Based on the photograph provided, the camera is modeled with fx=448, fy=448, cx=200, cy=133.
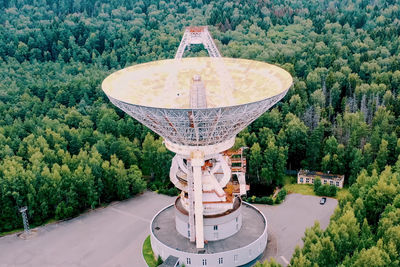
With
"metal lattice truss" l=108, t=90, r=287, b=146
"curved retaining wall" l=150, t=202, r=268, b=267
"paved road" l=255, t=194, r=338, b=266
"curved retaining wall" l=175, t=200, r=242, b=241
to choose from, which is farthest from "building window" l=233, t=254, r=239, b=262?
"metal lattice truss" l=108, t=90, r=287, b=146

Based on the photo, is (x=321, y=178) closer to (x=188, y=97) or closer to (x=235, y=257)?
(x=235, y=257)

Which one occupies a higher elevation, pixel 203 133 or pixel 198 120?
pixel 198 120

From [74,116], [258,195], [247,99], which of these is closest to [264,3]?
[74,116]

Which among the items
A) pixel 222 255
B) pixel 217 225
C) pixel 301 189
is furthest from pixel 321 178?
pixel 222 255

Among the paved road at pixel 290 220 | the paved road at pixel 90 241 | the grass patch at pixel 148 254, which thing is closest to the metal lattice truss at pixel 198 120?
the grass patch at pixel 148 254

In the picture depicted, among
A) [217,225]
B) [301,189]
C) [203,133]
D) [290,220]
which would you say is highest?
[203,133]

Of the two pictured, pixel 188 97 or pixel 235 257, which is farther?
pixel 188 97

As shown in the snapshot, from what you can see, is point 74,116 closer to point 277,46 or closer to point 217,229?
point 217,229
